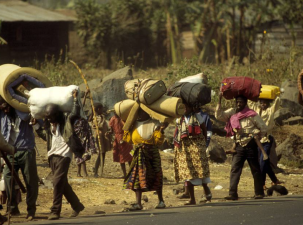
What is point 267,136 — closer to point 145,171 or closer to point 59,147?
point 145,171

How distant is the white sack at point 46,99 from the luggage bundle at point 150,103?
1151 millimetres

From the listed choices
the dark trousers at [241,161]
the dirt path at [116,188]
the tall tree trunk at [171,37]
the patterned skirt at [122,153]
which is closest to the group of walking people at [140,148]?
the dark trousers at [241,161]

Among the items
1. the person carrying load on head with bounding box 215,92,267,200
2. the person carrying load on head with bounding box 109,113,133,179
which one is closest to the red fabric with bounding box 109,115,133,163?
the person carrying load on head with bounding box 109,113,133,179

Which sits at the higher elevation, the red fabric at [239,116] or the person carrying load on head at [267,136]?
the red fabric at [239,116]

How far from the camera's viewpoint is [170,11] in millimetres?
33812

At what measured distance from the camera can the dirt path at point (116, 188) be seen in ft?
31.8

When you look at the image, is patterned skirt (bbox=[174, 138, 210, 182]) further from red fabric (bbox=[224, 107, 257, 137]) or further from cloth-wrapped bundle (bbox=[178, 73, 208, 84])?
cloth-wrapped bundle (bbox=[178, 73, 208, 84])

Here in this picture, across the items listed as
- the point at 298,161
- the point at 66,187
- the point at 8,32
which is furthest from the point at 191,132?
the point at 8,32

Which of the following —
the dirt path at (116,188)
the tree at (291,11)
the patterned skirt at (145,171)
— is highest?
the tree at (291,11)

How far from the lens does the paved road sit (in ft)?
25.2

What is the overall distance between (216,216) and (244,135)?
2058 mm

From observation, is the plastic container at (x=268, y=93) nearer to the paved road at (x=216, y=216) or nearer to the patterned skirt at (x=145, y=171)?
the paved road at (x=216, y=216)

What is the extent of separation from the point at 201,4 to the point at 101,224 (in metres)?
28.0

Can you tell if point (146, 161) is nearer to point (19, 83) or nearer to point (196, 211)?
point (196, 211)
